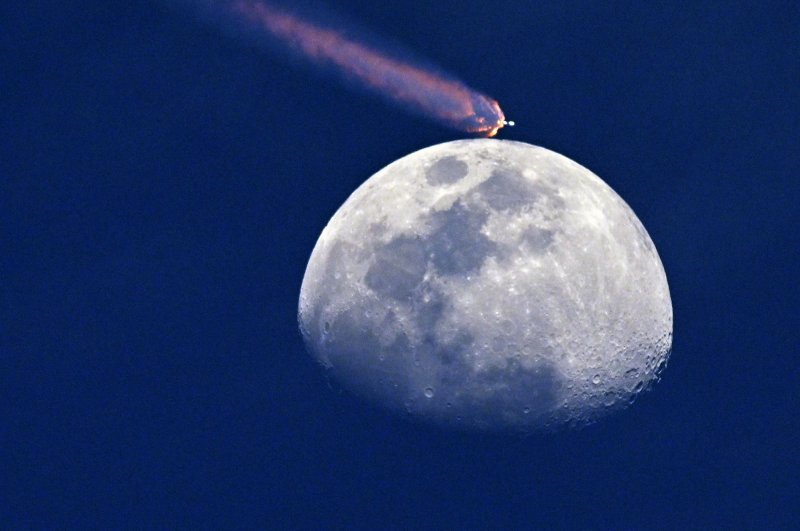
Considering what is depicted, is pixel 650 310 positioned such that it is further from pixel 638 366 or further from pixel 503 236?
pixel 503 236

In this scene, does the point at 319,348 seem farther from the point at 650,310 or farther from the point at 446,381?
the point at 650,310

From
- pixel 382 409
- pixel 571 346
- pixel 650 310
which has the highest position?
pixel 650 310

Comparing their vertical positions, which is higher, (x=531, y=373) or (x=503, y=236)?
(x=503, y=236)

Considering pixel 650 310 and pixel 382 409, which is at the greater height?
pixel 650 310

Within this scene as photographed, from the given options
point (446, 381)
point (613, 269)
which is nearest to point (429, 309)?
point (446, 381)

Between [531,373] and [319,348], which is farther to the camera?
[319,348]

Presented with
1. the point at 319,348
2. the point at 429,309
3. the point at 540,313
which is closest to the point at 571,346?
the point at 540,313
